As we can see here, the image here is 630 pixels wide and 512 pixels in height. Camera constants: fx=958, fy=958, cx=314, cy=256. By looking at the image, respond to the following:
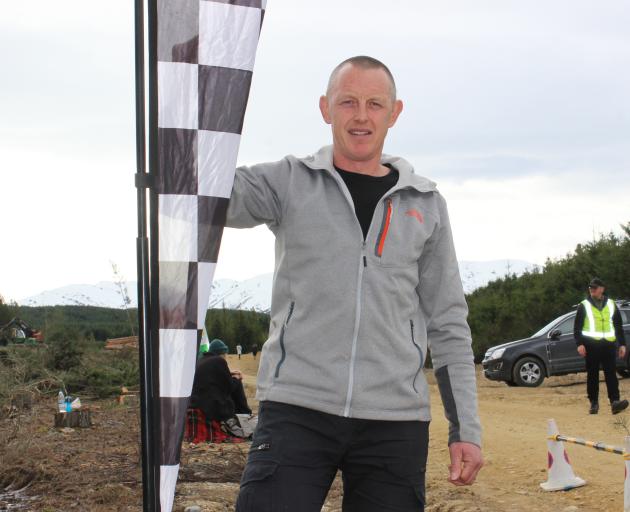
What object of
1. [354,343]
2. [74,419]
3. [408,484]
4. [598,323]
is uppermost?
[598,323]

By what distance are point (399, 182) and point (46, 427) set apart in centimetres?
1017

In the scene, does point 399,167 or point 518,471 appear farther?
point 518,471

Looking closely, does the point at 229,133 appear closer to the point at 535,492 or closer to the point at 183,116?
the point at 183,116

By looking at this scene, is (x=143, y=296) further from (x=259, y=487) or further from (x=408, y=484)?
(x=408, y=484)

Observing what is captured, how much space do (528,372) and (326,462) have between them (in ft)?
58.3

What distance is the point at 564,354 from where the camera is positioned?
19.4 metres

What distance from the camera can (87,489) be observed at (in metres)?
7.51

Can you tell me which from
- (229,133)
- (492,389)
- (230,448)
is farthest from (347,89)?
(492,389)

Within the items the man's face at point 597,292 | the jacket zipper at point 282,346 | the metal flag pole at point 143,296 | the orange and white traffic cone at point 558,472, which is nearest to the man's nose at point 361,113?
the jacket zipper at point 282,346

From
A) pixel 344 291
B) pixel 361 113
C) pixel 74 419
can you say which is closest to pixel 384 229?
pixel 344 291

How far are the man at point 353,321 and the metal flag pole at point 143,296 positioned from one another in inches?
→ 13.6

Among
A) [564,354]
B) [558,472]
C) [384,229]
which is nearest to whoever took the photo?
[384,229]

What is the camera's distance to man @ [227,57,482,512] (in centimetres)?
278

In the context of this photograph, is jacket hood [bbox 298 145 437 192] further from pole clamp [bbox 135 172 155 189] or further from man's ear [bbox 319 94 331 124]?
pole clamp [bbox 135 172 155 189]
